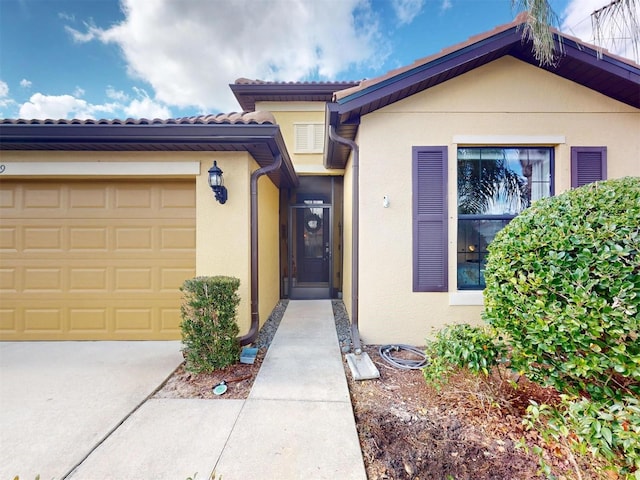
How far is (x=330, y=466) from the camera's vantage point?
2.03 m

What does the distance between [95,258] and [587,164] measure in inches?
321

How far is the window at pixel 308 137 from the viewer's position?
7.75 meters

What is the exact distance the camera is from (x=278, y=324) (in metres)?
5.30

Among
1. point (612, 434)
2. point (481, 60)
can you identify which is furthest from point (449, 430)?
point (481, 60)

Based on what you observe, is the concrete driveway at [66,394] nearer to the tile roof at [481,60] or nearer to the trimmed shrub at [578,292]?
the trimmed shrub at [578,292]

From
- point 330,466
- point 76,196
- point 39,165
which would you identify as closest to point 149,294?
point 76,196

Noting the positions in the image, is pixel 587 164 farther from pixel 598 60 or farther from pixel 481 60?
pixel 481 60

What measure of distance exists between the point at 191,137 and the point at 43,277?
140 inches

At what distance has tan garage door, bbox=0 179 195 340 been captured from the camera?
4410 millimetres

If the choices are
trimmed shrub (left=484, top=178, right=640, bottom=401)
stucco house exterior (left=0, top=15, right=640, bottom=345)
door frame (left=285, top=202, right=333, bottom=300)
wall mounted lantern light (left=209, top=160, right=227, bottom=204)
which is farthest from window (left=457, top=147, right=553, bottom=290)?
wall mounted lantern light (left=209, top=160, right=227, bottom=204)

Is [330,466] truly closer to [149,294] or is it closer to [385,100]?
[149,294]

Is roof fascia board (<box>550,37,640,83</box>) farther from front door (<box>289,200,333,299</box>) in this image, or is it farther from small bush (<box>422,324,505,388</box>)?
front door (<box>289,200,333,299</box>)

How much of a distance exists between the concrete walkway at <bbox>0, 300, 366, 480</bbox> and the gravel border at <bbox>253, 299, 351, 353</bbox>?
95 cm

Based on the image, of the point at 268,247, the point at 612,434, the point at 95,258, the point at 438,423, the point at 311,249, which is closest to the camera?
the point at 612,434
